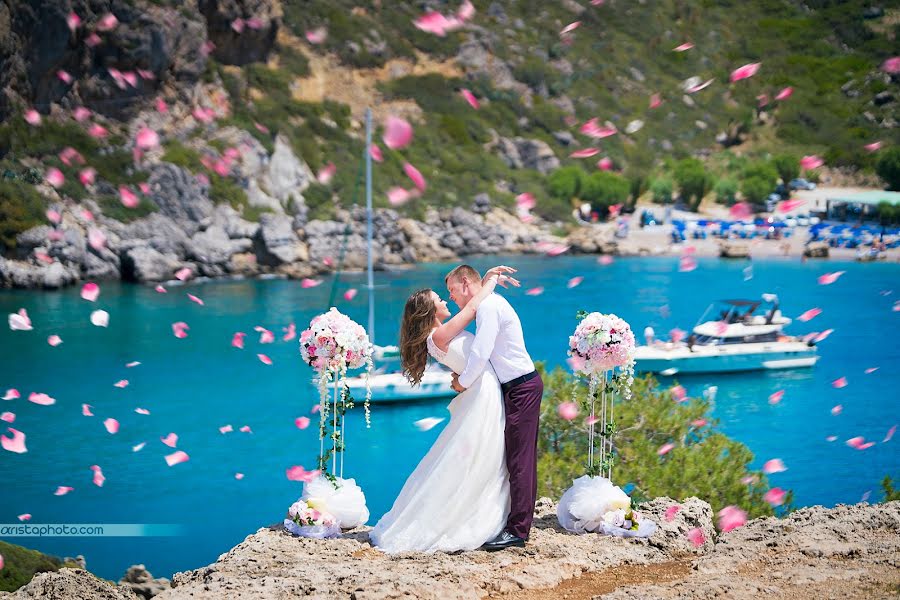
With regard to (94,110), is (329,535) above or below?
below

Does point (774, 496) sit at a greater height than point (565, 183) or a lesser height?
lesser

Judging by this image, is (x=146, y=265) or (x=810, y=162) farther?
(x=810, y=162)

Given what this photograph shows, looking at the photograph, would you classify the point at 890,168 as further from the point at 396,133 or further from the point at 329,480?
the point at 329,480

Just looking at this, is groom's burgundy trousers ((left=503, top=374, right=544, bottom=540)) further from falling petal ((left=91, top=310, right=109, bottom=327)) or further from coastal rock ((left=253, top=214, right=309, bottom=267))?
coastal rock ((left=253, top=214, right=309, bottom=267))

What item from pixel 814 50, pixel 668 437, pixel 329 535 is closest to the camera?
pixel 329 535

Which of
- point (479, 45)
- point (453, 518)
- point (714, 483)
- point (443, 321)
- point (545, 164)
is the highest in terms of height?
point (479, 45)

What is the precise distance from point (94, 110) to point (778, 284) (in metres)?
38.0

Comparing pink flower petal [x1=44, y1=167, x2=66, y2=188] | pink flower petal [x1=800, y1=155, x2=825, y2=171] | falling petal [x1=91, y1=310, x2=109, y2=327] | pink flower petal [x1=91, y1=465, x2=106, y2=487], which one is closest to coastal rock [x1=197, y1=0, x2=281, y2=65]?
pink flower petal [x1=44, y1=167, x2=66, y2=188]

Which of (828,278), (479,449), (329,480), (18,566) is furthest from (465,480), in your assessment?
(828,278)

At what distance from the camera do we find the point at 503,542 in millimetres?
6723

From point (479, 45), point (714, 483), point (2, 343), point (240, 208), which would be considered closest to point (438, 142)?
point (479, 45)

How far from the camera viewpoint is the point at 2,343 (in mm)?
36594

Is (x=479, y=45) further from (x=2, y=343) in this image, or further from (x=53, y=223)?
(x=2, y=343)

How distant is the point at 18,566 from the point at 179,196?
147 feet
